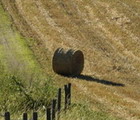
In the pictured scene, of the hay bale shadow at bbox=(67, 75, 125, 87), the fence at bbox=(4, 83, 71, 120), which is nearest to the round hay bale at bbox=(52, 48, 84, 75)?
the hay bale shadow at bbox=(67, 75, 125, 87)

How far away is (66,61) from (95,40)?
25.0 feet

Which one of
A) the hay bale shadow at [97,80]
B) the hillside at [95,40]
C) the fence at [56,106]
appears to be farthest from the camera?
the hay bale shadow at [97,80]

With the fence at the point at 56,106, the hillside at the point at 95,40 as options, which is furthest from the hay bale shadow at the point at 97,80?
the fence at the point at 56,106

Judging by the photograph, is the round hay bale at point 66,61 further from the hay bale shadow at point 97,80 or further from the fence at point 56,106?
the fence at point 56,106

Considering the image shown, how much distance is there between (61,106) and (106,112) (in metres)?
2.11

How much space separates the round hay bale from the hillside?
50 centimetres

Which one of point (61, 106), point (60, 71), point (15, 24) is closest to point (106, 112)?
point (61, 106)

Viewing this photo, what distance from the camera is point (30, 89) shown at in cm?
1731

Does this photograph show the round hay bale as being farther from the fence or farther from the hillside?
the fence

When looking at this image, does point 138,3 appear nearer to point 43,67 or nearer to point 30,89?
point 43,67

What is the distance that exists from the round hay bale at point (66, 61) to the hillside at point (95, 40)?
50 centimetres

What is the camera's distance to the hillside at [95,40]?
832 inches

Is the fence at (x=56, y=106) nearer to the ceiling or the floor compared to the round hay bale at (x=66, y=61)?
nearer to the ceiling

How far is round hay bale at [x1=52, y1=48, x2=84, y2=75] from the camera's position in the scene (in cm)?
2411
